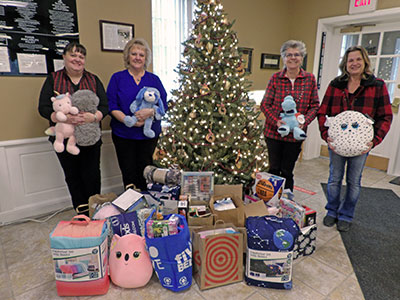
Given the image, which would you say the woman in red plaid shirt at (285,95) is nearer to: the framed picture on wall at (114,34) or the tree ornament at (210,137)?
the tree ornament at (210,137)

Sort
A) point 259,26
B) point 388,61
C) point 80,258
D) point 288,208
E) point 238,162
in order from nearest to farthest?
1. point 80,258
2. point 288,208
3. point 238,162
4. point 388,61
5. point 259,26

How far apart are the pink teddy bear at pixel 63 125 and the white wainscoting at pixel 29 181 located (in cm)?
59

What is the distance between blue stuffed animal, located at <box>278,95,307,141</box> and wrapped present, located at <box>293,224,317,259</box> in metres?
0.70

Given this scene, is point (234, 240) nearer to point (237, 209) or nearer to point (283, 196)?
point (237, 209)

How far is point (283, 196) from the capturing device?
223 cm

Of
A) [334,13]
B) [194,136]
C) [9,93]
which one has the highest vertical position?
[334,13]

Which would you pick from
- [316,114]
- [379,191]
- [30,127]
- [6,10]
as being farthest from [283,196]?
[6,10]

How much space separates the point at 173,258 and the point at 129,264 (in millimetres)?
Result: 268

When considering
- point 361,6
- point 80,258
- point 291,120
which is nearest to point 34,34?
point 80,258

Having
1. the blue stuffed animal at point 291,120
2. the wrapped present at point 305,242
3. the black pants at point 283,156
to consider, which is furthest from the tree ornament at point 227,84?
the wrapped present at point 305,242

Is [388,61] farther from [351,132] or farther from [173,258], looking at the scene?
[173,258]

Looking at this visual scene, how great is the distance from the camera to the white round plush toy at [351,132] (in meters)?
1.92

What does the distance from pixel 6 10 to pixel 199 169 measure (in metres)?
1.89

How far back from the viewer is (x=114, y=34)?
2600mm
